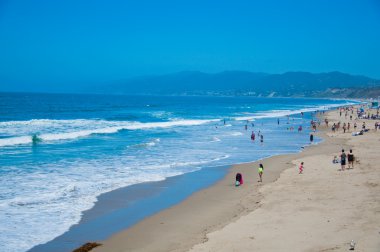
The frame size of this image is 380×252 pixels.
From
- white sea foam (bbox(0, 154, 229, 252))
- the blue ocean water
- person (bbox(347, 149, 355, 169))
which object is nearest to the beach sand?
person (bbox(347, 149, 355, 169))

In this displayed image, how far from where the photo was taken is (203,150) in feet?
107

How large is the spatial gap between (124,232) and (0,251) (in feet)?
11.4

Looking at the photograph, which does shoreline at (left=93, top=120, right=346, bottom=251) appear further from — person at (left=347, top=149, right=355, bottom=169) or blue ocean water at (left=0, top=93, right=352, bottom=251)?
person at (left=347, top=149, right=355, bottom=169)

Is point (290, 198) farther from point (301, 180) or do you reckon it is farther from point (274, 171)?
point (274, 171)

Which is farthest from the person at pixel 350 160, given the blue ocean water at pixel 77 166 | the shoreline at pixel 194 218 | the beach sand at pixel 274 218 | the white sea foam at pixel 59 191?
the white sea foam at pixel 59 191

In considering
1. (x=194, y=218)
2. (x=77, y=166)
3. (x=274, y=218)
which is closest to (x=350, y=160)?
(x=274, y=218)

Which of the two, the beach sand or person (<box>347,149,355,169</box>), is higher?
person (<box>347,149,355,169</box>)

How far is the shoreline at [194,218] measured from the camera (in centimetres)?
1158

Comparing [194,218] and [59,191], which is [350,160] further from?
[59,191]

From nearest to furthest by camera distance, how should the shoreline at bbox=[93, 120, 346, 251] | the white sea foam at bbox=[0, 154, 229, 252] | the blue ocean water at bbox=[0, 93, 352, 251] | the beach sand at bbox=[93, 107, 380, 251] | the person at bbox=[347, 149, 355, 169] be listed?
1. the beach sand at bbox=[93, 107, 380, 251]
2. the shoreline at bbox=[93, 120, 346, 251]
3. the white sea foam at bbox=[0, 154, 229, 252]
4. the blue ocean water at bbox=[0, 93, 352, 251]
5. the person at bbox=[347, 149, 355, 169]

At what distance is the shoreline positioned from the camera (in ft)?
38.0

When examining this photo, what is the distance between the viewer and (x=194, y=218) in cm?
1429

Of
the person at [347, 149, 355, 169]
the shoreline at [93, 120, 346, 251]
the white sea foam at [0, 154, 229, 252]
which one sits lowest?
the shoreline at [93, 120, 346, 251]

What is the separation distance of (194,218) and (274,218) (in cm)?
285
